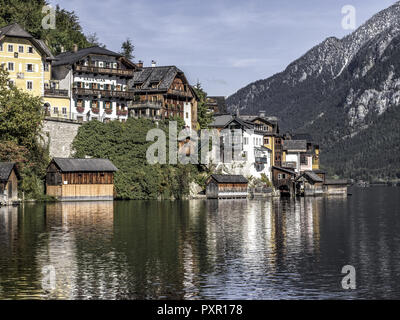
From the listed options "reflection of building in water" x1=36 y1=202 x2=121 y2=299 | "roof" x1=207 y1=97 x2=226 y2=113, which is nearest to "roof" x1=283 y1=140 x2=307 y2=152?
"roof" x1=207 y1=97 x2=226 y2=113

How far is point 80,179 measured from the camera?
98.6 metres

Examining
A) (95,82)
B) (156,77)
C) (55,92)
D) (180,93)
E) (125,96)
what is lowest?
(55,92)

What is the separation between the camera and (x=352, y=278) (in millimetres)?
37531

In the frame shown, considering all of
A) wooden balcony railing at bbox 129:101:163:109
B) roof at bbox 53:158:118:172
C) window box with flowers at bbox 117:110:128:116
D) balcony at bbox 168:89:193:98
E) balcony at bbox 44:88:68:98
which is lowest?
roof at bbox 53:158:118:172

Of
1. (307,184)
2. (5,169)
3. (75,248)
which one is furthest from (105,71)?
(75,248)

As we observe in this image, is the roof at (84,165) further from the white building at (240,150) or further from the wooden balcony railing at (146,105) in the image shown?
the white building at (240,150)

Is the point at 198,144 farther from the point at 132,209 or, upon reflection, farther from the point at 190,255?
the point at 190,255

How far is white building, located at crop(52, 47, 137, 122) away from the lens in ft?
373

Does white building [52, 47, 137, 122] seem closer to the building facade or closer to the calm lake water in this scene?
the building facade

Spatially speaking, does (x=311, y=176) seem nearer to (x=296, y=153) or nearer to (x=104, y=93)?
(x=296, y=153)

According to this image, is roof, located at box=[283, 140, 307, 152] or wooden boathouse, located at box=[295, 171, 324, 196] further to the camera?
roof, located at box=[283, 140, 307, 152]

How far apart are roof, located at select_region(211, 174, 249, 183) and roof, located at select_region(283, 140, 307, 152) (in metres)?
35.7

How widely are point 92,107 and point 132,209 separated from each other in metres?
35.6

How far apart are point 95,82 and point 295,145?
60.3 meters
